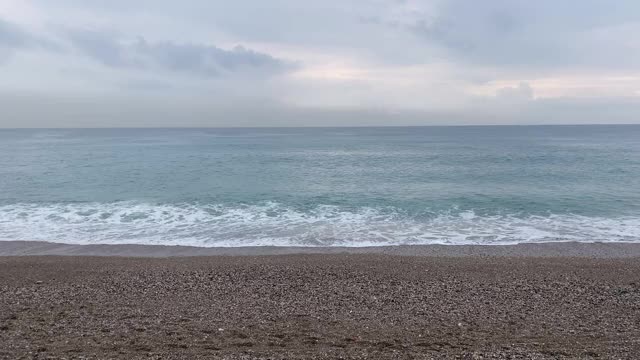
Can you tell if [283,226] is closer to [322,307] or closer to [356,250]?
[356,250]

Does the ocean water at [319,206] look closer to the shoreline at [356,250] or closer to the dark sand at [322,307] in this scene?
the shoreline at [356,250]

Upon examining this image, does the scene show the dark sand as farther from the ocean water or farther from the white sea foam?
the ocean water

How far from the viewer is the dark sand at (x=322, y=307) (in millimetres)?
6520

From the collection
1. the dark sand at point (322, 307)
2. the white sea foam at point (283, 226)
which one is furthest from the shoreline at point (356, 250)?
the dark sand at point (322, 307)

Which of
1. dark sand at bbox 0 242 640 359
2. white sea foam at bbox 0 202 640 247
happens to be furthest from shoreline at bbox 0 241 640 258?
dark sand at bbox 0 242 640 359

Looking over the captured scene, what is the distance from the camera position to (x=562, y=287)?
9.61m

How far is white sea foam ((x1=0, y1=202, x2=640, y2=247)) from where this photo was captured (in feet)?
52.9

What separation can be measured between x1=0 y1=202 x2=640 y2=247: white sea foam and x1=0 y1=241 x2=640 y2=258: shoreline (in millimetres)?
624

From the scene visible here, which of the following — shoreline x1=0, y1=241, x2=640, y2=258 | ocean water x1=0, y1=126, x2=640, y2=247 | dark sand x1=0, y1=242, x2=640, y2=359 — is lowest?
shoreline x1=0, y1=241, x2=640, y2=258

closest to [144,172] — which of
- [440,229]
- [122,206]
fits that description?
[122,206]

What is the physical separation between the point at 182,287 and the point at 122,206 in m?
14.2

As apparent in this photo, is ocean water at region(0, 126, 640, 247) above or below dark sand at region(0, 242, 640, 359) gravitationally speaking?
below

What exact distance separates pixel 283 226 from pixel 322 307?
10.00m

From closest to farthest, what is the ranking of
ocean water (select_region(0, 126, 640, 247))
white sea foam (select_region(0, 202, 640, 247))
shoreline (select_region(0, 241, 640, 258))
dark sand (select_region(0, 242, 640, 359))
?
dark sand (select_region(0, 242, 640, 359)) → shoreline (select_region(0, 241, 640, 258)) → white sea foam (select_region(0, 202, 640, 247)) → ocean water (select_region(0, 126, 640, 247))
